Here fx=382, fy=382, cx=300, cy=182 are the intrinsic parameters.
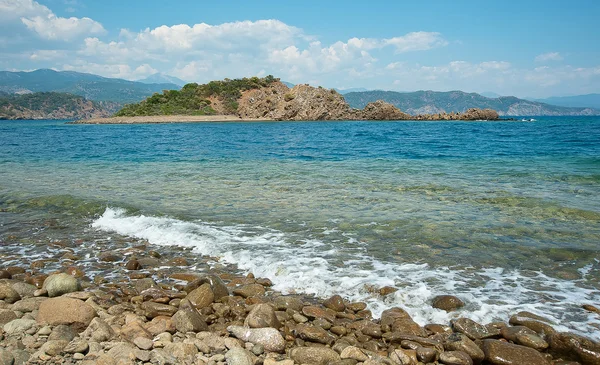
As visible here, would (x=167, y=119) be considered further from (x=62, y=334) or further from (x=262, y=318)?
(x=262, y=318)

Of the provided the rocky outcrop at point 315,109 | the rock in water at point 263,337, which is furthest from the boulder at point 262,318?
the rocky outcrop at point 315,109

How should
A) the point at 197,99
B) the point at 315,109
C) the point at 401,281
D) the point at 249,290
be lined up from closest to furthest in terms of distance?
the point at 249,290
the point at 401,281
the point at 315,109
the point at 197,99

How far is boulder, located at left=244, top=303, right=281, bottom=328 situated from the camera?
540 centimetres

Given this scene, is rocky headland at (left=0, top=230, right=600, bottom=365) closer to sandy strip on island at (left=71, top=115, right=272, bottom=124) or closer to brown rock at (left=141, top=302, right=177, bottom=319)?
brown rock at (left=141, top=302, right=177, bottom=319)

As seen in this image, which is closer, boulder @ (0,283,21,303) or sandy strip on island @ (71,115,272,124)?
boulder @ (0,283,21,303)

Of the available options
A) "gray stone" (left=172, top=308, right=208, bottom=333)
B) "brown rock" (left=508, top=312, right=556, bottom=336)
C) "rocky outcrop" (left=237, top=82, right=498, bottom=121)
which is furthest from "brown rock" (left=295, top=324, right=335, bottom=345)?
"rocky outcrop" (left=237, top=82, right=498, bottom=121)

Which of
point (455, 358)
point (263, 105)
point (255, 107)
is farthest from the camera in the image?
point (255, 107)

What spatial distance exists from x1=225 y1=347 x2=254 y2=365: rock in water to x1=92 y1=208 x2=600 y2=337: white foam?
2.19 metres

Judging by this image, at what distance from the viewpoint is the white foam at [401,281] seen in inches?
233

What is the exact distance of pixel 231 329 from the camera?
17.5ft

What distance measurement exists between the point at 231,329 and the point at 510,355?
3634 millimetres

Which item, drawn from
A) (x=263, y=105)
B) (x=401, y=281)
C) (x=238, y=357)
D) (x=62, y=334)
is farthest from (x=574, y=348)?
(x=263, y=105)

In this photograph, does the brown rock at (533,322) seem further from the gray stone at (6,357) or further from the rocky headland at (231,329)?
the gray stone at (6,357)

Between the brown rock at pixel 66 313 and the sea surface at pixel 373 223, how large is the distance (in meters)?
2.96
